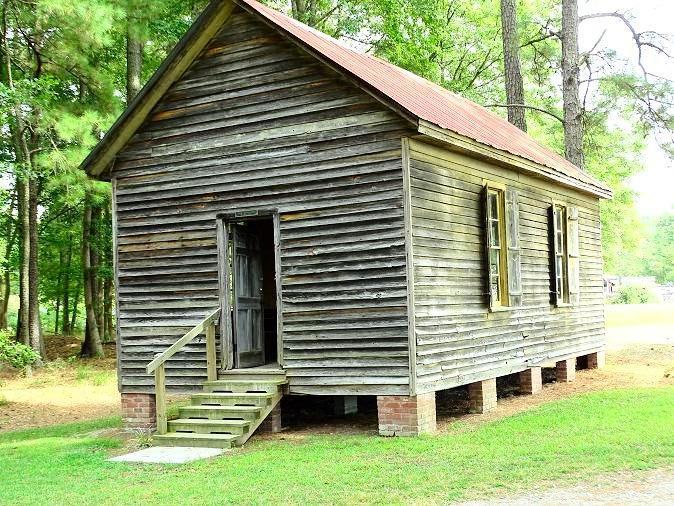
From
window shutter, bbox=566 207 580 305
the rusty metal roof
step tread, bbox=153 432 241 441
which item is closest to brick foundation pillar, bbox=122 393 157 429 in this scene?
step tread, bbox=153 432 241 441

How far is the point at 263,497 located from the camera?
7.51 metres

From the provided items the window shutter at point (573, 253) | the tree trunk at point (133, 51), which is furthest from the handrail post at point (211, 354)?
the tree trunk at point (133, 51)

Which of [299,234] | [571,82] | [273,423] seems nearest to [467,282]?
[299,234]

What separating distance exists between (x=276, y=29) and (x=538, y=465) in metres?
6.62

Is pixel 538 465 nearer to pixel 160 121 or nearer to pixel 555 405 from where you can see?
pixel 555 405

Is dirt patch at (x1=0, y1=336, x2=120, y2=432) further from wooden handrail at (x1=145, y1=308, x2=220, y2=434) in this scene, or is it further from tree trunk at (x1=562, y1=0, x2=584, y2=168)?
tree trunk at (x1=562, y1=0, x2=584, y2=168)

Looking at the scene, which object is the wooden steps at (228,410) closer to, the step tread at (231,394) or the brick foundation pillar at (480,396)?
the step tread at (231,394)

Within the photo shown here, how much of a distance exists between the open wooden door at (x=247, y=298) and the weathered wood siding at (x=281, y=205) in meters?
0.42

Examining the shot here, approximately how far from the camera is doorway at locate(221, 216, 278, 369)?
1186 centimetres

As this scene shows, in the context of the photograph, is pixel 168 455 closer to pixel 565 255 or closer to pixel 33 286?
pixel 565 255

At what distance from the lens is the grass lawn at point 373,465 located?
764cm

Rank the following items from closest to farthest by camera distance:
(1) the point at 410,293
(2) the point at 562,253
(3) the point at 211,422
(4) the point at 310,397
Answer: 1. (1) the point at 410,293
2. (3) the point at 211,422
3. (4) the point at 310,397
4. (2) the point at 562,253

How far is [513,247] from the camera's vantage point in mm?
13320

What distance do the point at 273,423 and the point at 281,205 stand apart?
3020 mm
